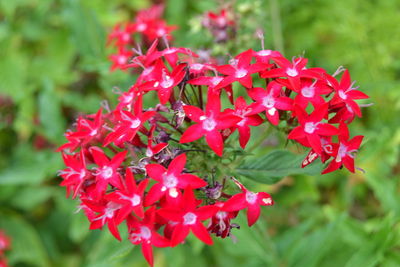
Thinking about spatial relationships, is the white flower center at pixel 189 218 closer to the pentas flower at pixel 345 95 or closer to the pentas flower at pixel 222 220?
the pentas flower at pixel 222 220

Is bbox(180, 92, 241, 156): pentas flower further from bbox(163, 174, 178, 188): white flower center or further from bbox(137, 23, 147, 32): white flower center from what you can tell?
bbox(137, 23, 147, 32): white flower center

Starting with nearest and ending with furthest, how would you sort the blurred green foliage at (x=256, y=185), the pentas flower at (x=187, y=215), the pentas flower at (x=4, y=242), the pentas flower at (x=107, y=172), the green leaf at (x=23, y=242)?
the pentas flower at (x=187, y=215) → the pentas flower at (x=107, y=172) → the blurred green foliage at (x=256, y=185) → the pentas flower at (x=4, y=242) → the green leaf at (x=23, y=242)

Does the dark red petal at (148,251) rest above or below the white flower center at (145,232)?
below

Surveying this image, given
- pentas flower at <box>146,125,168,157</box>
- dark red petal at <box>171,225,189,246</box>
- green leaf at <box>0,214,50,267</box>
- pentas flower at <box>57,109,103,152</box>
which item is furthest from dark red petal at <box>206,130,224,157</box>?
green leaf at <box>0,214,50,267</box>

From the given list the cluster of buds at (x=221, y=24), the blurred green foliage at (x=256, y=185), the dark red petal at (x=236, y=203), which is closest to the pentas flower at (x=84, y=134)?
the dark red petal at (x=236, y=203)

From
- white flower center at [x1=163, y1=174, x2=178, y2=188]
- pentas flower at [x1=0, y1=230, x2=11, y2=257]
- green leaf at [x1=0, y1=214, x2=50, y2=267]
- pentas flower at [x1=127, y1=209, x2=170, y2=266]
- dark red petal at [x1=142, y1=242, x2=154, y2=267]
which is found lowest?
green leaf at [x1=0, y1=214, x2=50, y2=267]

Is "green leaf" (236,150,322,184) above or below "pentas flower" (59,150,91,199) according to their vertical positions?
below

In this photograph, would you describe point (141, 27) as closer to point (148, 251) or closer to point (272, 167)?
point (272, 167)

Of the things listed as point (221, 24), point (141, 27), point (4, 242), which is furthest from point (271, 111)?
point (4, 242)
